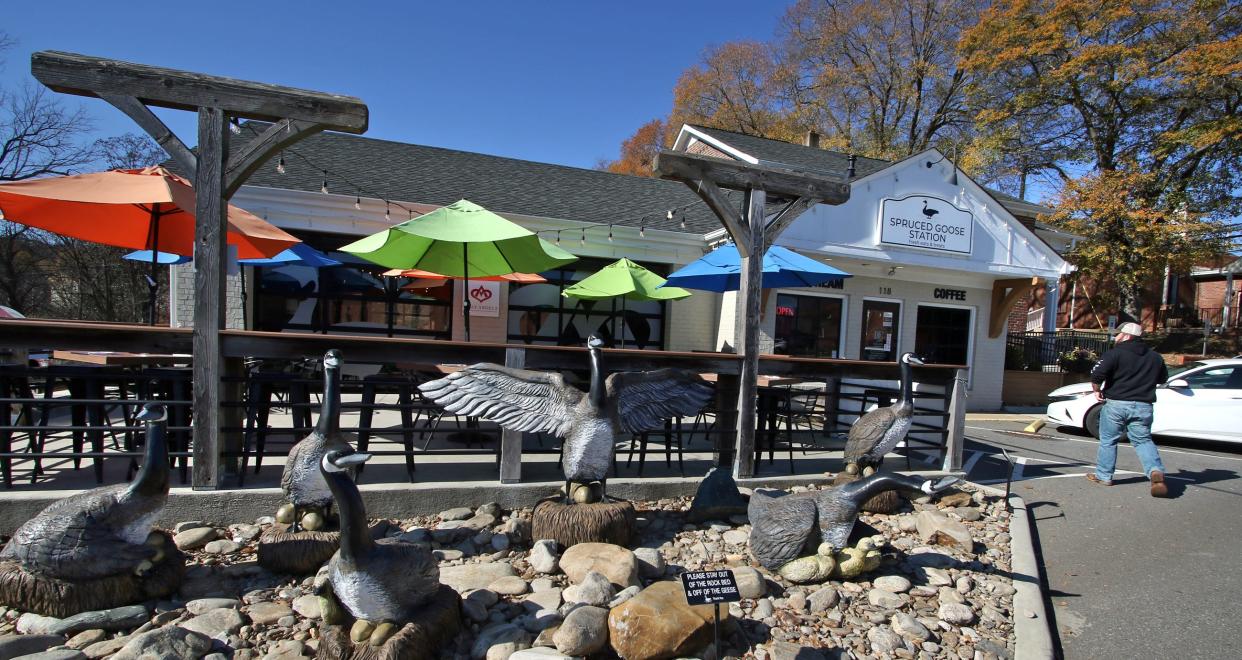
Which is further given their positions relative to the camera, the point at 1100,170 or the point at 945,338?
the point at 1100,170

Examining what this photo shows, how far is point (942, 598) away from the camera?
11.6ft

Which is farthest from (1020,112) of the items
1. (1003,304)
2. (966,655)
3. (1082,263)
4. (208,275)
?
(208,275)

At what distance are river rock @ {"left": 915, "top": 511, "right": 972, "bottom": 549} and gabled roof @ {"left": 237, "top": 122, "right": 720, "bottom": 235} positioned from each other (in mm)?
7019

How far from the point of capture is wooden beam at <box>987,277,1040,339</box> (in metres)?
11.9

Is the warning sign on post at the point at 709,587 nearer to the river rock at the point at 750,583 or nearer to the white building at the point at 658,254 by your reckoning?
the river rock at the point at 750,583

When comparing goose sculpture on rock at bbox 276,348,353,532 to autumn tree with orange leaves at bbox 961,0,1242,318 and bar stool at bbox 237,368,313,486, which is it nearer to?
bar stool at bbox 237,368,313,486

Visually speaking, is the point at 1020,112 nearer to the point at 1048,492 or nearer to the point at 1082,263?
the point at 1082,263

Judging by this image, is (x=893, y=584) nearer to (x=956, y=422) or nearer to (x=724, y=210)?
(x=956, y=422)

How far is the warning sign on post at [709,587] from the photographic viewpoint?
2.60 m

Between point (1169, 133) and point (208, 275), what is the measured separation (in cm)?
2138

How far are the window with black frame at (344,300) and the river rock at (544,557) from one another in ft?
19.9

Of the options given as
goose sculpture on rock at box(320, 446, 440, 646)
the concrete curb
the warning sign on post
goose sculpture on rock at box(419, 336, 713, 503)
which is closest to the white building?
goose sculpture on rock at box(419, 336, 713, 503)

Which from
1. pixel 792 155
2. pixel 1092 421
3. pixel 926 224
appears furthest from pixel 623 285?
pixel 792 155

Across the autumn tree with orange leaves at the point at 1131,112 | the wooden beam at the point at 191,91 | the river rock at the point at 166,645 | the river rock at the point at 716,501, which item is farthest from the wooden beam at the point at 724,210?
the autumn tree with orange leaves at the point at 1131,112
